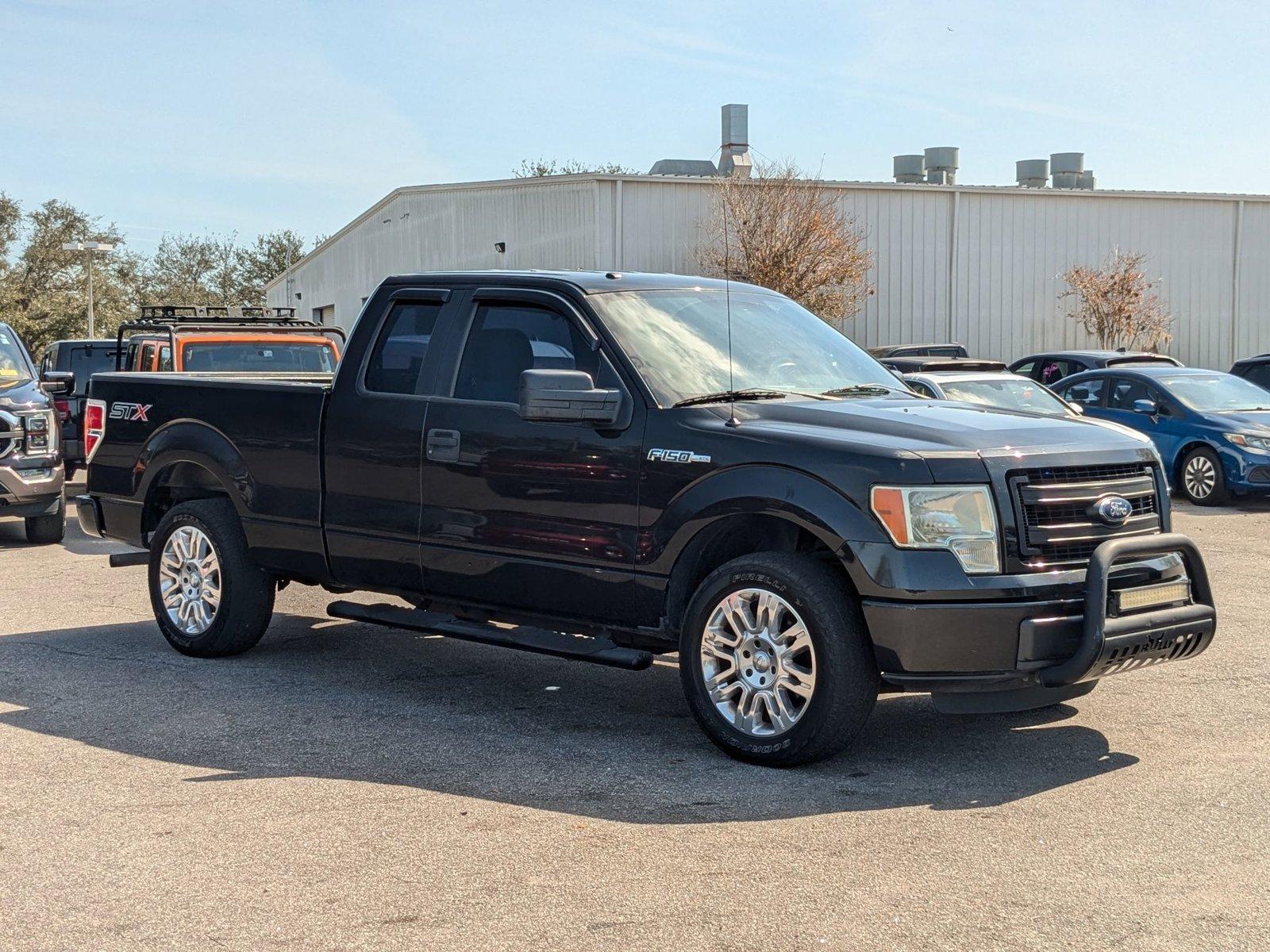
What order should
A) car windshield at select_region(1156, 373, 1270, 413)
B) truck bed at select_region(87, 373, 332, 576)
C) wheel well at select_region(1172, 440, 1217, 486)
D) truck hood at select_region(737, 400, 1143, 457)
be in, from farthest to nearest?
car windshield at select_region(1156, 373, 1270, 413)
wheel well at select_region(1172, 440, 1217, 486)
truck bed at select_region(87, 373, 332, 576)
truck hood at select_region(737, 400, 1143, 457)

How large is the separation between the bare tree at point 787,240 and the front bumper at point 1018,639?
25106 millimetres

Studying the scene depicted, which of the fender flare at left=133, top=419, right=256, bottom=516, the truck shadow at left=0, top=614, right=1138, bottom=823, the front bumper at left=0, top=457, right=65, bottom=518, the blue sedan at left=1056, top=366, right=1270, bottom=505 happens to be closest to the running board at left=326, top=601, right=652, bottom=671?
the truck shadow at left=0, top=614, right=1138, bottom=823

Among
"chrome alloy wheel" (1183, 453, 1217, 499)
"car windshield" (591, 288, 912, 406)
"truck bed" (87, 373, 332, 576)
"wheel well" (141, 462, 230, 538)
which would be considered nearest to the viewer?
"car windshield" (591, 288, 912, 406)

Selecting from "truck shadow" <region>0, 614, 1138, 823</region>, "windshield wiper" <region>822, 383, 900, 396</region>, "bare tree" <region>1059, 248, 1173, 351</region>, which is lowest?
"truck shadow" <region>0, 614, 1138, 823</region>

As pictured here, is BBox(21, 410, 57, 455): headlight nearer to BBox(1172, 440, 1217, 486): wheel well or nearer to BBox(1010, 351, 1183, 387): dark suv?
BBox(1172, 440, 1217, 486): wheel well

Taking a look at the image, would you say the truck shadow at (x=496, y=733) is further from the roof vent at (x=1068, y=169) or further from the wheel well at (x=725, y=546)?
the roof vent at (x=1068, y=169)

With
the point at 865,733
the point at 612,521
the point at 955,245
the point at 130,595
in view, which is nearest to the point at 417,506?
the point at 612,521

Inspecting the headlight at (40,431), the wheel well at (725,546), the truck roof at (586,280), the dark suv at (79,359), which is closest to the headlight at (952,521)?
the wheel well at (725,546)

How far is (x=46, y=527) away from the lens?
1341cm

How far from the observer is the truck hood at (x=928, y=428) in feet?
18.8

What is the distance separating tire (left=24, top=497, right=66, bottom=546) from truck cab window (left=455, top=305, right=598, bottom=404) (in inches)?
302

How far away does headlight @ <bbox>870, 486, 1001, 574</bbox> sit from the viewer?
553 cm

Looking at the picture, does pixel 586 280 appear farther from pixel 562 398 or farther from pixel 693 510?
pixel 693 510

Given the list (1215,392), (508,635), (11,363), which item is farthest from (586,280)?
(1215,392)
